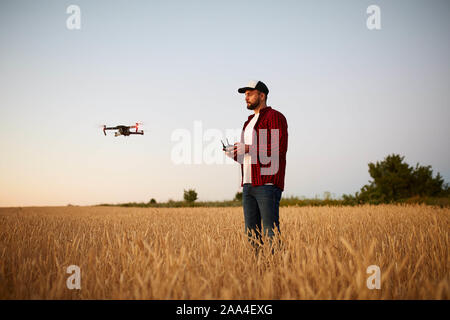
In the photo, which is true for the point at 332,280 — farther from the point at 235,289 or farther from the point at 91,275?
the point at 91,275

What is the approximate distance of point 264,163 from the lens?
4086mm

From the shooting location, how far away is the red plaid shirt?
13.3ft

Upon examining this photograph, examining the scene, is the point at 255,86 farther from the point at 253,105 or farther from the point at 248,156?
the point at 248,156

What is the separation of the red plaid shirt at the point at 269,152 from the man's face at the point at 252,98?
337mm

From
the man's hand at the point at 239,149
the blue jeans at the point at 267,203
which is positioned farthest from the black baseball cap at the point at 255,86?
the blue jeans at the point at 267,203

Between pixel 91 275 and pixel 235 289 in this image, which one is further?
pixel 91 275

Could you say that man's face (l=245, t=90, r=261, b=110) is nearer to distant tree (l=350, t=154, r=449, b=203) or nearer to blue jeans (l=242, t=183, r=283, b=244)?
blue jeans (l=242, t=183, r=283, b=244)

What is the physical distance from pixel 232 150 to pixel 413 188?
27382mm

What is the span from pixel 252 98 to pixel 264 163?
3.37 feet
